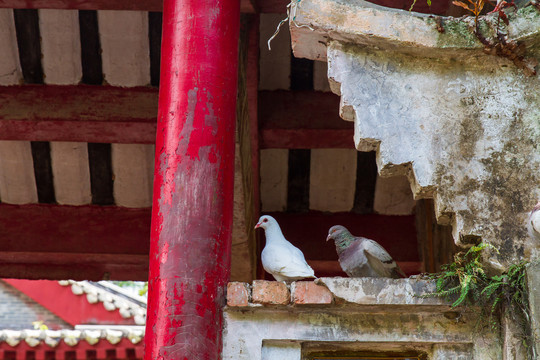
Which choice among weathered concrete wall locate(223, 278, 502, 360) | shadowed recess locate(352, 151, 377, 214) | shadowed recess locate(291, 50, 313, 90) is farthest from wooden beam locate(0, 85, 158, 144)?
weathered concrete wall locate(223, 278, 502, 360)

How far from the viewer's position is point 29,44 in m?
7.79

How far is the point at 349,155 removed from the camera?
853cm

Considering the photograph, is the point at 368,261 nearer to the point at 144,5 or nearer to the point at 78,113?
the point at 144,5

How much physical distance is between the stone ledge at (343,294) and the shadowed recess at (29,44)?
440cm

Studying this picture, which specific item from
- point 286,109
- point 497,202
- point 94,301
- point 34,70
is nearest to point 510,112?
point 497,202

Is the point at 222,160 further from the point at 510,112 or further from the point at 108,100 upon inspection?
the point at 108,100

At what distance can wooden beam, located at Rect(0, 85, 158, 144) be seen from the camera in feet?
24.6

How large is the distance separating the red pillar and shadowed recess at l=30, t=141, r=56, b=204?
3.94m

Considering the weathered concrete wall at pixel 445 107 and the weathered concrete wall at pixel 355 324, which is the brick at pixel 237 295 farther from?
the weathered concrete wall at pixel 445 107

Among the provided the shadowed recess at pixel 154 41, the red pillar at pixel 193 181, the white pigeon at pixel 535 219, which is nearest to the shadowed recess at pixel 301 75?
the shadowed recess at pixel 154 41

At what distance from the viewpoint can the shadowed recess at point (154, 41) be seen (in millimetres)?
7559

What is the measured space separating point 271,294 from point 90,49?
433cm

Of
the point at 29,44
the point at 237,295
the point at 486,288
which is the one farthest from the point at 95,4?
the point at 486,288

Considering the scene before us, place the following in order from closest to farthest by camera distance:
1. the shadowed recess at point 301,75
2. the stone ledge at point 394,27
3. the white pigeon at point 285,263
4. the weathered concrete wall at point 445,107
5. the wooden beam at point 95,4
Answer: the weathered concrete wall at point 445,107
the stone ledge at point 394,27
the white pigeon at point 285,263
the wooden beam at point 95,4
the shadowed recess at point 301,75
